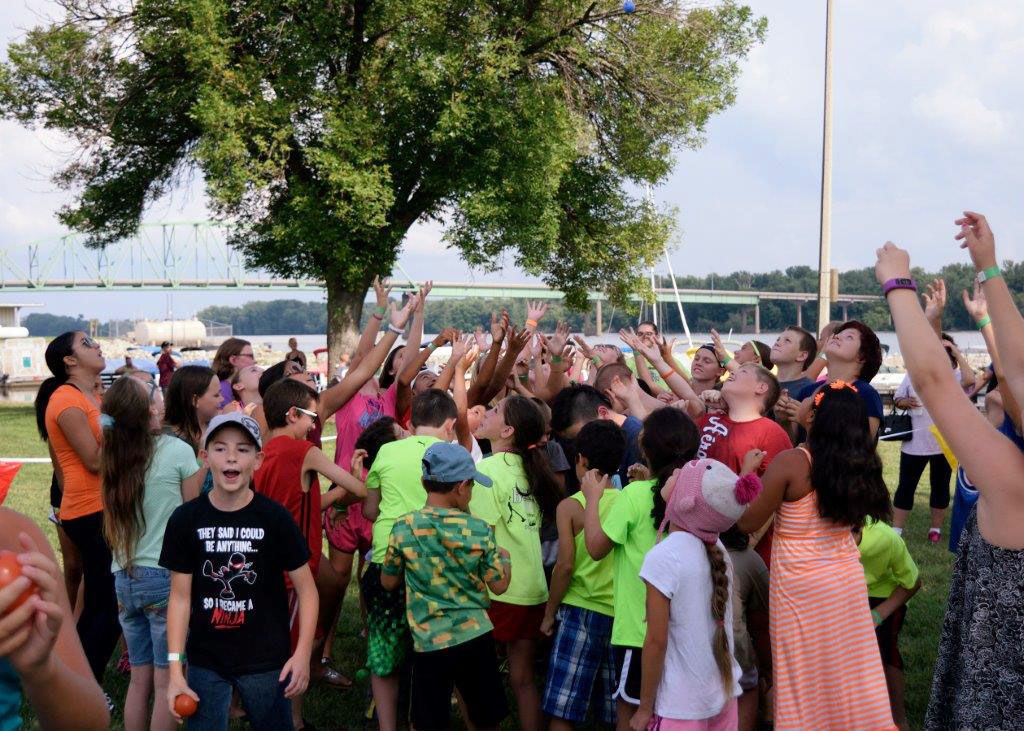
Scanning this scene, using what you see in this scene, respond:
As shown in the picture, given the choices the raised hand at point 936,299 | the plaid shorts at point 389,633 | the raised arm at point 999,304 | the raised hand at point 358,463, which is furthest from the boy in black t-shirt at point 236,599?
the raised hand at point 936,299

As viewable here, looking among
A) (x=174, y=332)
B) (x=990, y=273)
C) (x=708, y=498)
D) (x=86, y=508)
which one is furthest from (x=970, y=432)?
(x=174, y=332)

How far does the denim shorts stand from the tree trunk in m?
18.6

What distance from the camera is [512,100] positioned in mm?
22453

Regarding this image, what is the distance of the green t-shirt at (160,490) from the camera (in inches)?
183

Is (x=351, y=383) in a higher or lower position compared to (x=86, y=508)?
higher

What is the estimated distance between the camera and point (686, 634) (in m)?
3.77

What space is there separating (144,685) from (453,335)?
3220 mm

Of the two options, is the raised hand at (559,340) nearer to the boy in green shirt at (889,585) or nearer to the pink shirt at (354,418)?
the pink shirt at (354,418)

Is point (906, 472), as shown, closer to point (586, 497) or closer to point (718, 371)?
point (718, 371)

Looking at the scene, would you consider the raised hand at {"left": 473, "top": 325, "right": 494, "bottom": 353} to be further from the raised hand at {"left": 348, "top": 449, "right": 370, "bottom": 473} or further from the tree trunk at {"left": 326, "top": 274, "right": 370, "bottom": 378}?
the tree trunk at {"left": 326, "top": 274, "right": 370, "bottom": 378}

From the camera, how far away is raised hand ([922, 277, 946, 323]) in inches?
217

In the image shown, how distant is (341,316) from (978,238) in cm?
2136

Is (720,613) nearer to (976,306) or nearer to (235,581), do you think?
(235,581)

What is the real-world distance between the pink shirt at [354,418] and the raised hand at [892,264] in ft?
13.7
